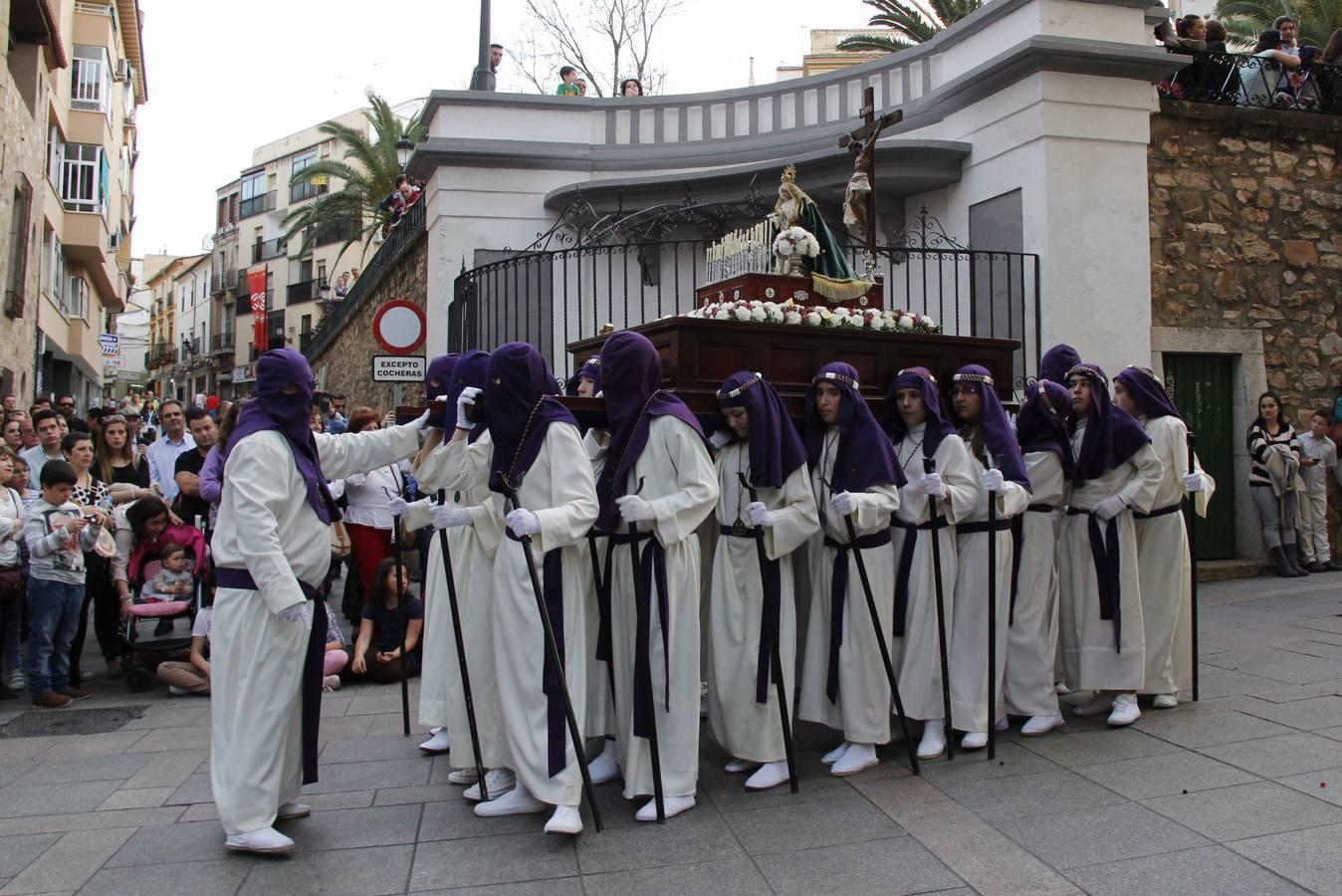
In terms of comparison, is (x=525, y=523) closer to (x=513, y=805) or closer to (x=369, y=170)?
(x=513, y=805)

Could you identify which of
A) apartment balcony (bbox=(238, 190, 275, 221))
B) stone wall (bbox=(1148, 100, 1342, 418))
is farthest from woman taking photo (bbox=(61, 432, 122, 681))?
apartment balcony (bbox=(238, 190, 275, 221))

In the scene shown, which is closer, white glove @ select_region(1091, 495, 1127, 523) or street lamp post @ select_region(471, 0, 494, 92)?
white glove @ select_region(1091, 495, 1127, 523)

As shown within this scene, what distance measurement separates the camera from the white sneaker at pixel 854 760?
5.26 meters

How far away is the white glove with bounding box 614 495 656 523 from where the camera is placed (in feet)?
15.2

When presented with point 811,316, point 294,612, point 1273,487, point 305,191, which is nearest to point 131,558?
point 294,612

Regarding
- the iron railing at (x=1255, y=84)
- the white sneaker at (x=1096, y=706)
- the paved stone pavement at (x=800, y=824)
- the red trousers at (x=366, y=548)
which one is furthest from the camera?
the iron railing at (x=1255, y=84)

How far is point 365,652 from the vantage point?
7.68 m

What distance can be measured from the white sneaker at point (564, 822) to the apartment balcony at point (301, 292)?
1986 inches

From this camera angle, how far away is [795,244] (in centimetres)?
731

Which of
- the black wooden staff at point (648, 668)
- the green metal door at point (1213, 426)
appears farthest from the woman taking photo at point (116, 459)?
the green metal door at point (1213, 426)

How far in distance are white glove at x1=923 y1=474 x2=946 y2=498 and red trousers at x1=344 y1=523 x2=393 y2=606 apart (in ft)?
15.6

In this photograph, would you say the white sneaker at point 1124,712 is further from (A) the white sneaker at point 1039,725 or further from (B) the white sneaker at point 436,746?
(B) the white sneaker at point 436,746

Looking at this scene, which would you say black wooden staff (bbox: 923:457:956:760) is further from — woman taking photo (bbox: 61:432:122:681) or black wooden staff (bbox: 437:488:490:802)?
woman taking photo (bbox: 61:432:122:681)

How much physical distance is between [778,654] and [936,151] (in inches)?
285
